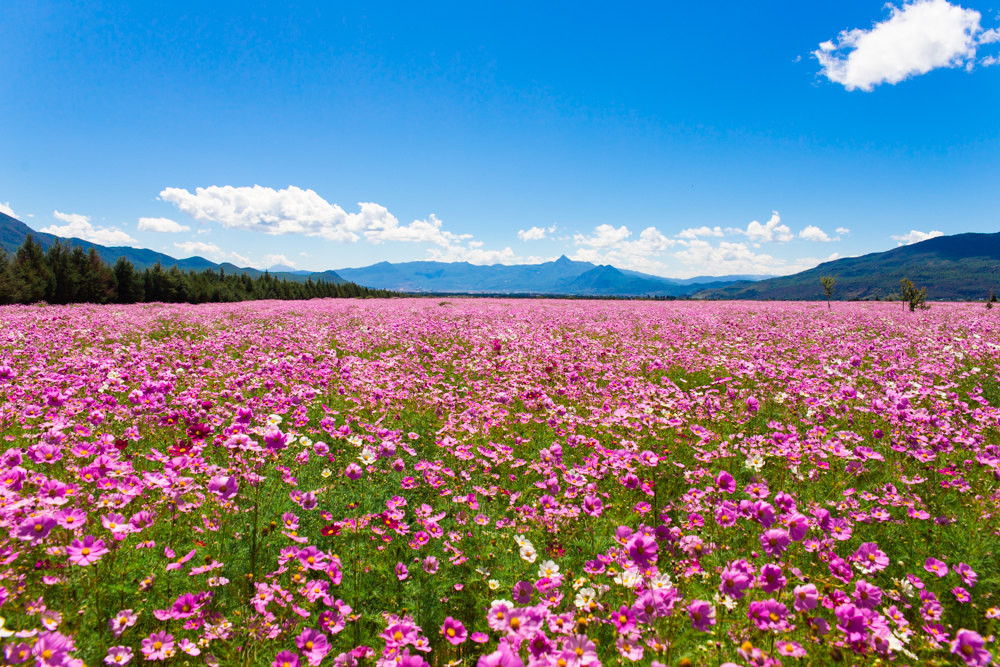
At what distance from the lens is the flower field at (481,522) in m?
2.37

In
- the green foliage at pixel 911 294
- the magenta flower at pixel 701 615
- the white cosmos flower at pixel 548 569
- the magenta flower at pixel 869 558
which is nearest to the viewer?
the magenta flower at pixel 701 615

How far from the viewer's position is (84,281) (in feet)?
138

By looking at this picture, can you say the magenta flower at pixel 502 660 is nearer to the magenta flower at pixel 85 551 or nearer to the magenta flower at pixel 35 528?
the magenta flower at pixel 85 551

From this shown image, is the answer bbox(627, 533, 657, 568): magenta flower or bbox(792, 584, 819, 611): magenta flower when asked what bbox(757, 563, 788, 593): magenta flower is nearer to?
bbox(792, 584, 819, 611): magenta flower

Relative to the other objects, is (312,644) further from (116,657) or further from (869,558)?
(869,558)

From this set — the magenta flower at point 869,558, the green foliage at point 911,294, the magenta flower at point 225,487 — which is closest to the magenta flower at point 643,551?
the magenta flower at point 869,558

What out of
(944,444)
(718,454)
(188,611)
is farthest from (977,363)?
(188,611)

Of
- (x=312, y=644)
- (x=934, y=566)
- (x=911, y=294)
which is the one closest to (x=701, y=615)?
(x=312, y=644)

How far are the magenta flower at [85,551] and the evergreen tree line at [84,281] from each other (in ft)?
145

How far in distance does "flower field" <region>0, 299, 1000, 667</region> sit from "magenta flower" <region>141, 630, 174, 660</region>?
15 millimetres

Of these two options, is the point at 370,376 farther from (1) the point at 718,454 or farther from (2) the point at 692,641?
(2) the point at 692,641

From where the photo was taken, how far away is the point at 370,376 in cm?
727

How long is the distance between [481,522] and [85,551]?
2.57m

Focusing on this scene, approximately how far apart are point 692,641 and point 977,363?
1172 centimetres
